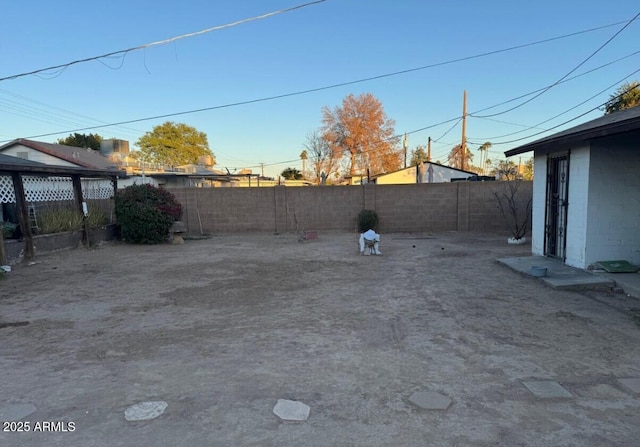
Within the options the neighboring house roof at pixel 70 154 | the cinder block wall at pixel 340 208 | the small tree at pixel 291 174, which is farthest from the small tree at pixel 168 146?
the cinder block wall at pixel 340 208

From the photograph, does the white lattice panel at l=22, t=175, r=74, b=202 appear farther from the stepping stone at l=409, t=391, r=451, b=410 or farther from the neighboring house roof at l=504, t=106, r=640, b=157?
the neighboring house roof at l=504, t=106, r=640, b=157

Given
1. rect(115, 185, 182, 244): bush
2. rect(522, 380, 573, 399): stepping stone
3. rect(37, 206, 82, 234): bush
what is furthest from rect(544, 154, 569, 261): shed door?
rect(37, 206, 82, 234): bush

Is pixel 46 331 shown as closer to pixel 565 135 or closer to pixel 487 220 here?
pixel 565 135

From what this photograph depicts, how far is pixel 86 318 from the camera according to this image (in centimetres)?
502

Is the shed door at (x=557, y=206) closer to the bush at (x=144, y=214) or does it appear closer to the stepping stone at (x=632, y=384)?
the stepping stone at (x=632, y=384)

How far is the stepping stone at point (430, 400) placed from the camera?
279cm

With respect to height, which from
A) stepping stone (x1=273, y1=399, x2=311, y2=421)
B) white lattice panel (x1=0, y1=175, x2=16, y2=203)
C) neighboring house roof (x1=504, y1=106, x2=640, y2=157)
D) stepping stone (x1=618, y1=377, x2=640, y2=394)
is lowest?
stepping stone (x1=618, y1=377, x2=640, y2=394)

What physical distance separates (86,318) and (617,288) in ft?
24.4

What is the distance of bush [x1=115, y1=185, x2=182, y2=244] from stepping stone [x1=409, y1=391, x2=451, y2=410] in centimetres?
1128

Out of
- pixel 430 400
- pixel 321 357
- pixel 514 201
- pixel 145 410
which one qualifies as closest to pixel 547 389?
pixel 430 400

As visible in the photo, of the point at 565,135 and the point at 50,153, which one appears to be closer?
the point at 565,135

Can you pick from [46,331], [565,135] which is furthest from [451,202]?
[46,331]

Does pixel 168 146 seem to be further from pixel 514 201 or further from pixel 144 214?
pixel 514 201

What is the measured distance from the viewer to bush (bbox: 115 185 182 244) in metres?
12.4
